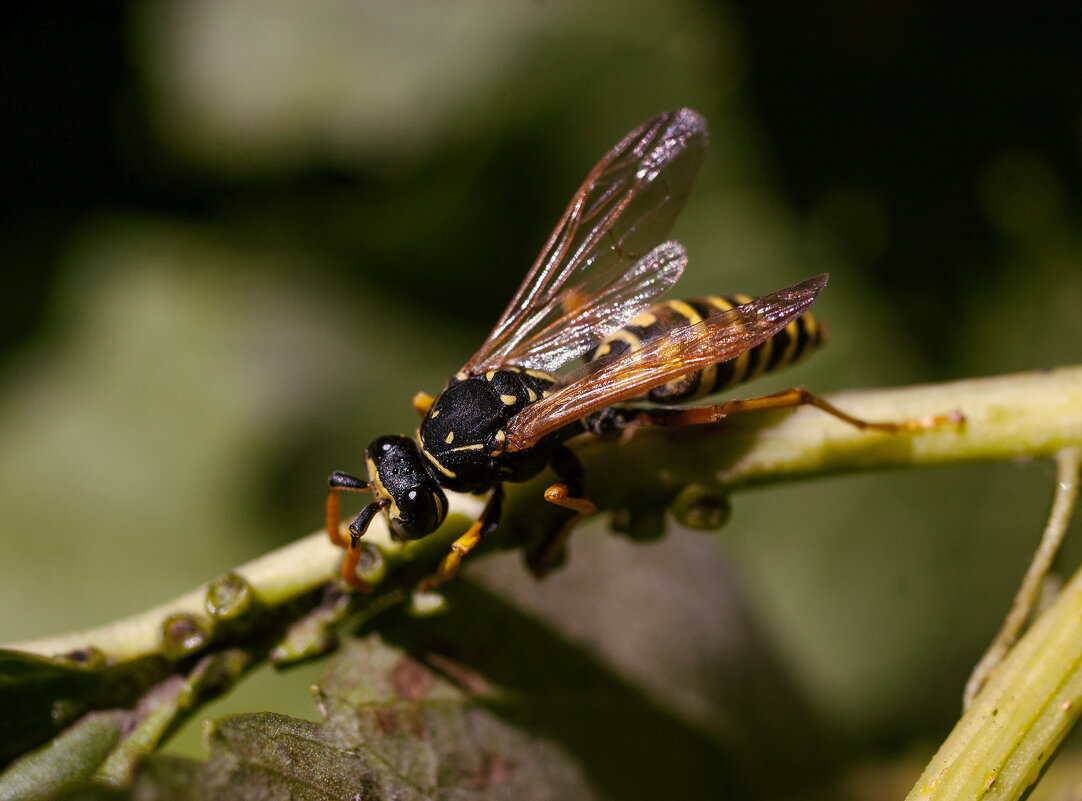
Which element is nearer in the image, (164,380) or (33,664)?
(33,664)

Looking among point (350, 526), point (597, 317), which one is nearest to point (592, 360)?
point (597, 317)

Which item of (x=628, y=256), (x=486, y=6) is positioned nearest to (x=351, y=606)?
(x=628, y=256)

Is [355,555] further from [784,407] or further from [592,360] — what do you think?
[784,407]

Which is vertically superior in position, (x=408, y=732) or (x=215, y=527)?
(x=215, y=527)

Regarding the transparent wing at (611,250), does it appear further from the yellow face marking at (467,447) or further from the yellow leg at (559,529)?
the yellow leg at (559,529)

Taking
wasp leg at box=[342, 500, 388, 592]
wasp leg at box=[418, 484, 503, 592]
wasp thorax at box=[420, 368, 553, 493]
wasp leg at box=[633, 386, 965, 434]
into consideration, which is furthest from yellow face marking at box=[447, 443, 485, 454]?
wasp leg at box=[633, 386, 965, 434]

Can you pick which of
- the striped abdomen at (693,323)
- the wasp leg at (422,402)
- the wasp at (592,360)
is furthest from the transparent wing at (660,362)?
the wasp leg at (422,402)

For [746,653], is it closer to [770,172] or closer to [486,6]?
[770,172]
